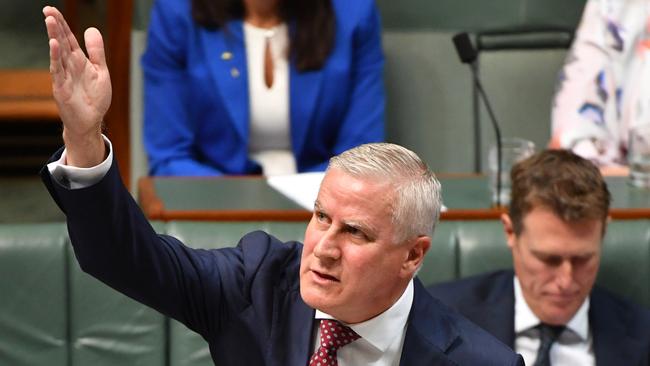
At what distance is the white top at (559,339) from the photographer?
2479 millimetres

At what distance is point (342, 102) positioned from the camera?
11.5 ft

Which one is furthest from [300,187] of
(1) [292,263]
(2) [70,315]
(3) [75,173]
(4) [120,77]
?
(4) [120,77]

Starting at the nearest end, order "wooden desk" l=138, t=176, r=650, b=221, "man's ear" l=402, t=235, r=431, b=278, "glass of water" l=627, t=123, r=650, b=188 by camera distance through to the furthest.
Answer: "man's ear" l=402, t=235, r=431, b=278, "wooden desk" l=138, t=176, r=650, b=221, "glass of water" l=627, t=123, r=650, b=188

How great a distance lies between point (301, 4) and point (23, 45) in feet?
4.60

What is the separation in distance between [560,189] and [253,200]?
0.65m

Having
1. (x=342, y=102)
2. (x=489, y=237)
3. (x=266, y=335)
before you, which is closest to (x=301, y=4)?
(x=342, y=102)

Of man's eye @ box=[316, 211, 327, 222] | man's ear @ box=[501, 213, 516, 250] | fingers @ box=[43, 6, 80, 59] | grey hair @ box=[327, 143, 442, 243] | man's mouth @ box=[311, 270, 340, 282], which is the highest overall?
fingers @ box=[43, 6, 80, 59]

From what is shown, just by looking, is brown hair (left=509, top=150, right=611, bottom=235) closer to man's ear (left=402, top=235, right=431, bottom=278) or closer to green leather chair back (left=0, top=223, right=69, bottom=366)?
man's ear (left=402, top=235, right=431, bottom=278)

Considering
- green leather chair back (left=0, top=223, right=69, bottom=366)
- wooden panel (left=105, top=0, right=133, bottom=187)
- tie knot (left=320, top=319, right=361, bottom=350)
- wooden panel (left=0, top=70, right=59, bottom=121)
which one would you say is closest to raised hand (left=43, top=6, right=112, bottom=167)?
tie knot (left=320, top=319, right=361, bottom=350)

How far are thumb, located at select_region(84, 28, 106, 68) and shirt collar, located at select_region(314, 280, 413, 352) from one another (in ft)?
1.63

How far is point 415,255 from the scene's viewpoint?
186 centimetres

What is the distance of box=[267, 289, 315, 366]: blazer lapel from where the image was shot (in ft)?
6.12

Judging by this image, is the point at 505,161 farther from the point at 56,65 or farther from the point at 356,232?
the point at 56,65

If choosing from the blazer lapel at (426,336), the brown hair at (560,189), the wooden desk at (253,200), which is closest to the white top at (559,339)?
the brown hair at (560,189)
